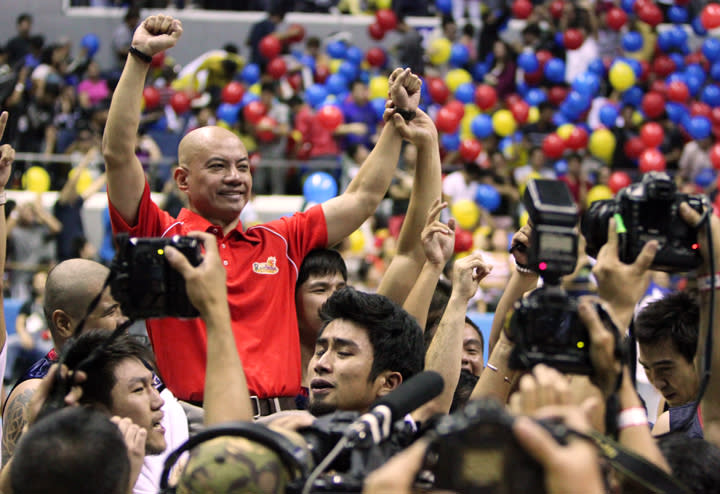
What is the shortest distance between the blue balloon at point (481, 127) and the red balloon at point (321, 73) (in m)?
2.28

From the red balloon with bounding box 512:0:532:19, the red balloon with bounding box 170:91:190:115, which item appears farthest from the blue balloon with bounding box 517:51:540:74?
the red balloon with bounding box 170:91:190:115

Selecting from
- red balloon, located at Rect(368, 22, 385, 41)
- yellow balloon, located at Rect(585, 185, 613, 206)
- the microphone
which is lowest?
yellow balloon, located at Rect(585, 185, 613, 206)

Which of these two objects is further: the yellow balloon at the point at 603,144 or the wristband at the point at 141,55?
the yellow balloon at the point at 603,144

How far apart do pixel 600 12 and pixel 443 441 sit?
44.9 feet

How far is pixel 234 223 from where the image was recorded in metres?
4.22

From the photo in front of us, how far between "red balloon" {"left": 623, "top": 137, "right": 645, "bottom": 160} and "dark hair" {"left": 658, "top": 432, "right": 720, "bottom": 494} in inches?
410

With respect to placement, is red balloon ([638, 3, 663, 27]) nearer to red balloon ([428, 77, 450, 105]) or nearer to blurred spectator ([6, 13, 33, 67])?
red balloon ([428, 77, 450, 105])

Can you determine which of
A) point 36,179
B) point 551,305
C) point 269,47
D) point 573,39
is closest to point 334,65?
point 269,47

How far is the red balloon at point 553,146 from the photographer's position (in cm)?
1250

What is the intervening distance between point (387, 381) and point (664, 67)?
1136 cm

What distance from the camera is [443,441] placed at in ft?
6.74

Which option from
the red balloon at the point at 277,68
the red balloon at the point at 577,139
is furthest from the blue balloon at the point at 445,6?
the red balloon at the point at 577,139

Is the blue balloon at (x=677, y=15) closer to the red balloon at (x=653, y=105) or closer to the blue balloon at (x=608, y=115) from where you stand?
the red balloon at (x=653, y=105)

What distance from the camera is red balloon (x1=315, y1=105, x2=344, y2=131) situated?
12.2 meters
